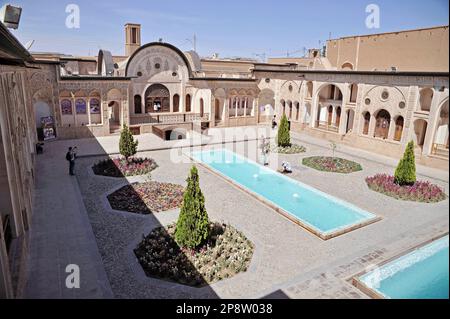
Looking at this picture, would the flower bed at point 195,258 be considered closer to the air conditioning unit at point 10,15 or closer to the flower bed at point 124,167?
the flower bed at point 124,167

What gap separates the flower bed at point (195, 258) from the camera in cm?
782

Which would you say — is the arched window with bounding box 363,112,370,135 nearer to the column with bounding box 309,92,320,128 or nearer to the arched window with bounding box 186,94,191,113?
the column with bounding box 309,92,320,128

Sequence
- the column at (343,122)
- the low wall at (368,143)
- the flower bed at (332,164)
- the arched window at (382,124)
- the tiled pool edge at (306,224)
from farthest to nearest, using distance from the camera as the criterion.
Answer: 1. the column at (343,122)
2. the arched window at (382,124)
3. the low wall at (368,143)
4. the flower bed at (332,164)
5. the tiled pool edge at (306,224)

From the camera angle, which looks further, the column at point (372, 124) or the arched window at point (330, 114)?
the arched window at point (330, 114)

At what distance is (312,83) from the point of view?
2564 cm

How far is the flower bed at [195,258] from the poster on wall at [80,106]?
15286mm

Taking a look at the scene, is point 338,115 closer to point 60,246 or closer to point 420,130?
point 420,130

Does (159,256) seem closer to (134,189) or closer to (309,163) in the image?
(134,189)

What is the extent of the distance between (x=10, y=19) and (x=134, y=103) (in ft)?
56.6

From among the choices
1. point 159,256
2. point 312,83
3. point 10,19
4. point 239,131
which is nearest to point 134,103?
point 239,131

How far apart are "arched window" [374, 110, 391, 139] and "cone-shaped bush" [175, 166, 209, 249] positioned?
16019mm

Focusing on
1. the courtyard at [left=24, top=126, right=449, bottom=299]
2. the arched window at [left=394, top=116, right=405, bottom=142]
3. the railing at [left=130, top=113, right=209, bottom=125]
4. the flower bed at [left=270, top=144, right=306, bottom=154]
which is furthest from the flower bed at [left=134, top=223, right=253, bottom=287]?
the railing at [left=130, top=113, right=209, bottom=125]

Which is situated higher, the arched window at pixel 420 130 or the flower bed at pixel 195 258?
the arched window at pixel 420 130

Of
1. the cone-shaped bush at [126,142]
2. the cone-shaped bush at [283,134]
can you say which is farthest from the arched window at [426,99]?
the cone-shaped bush at [126,142]
